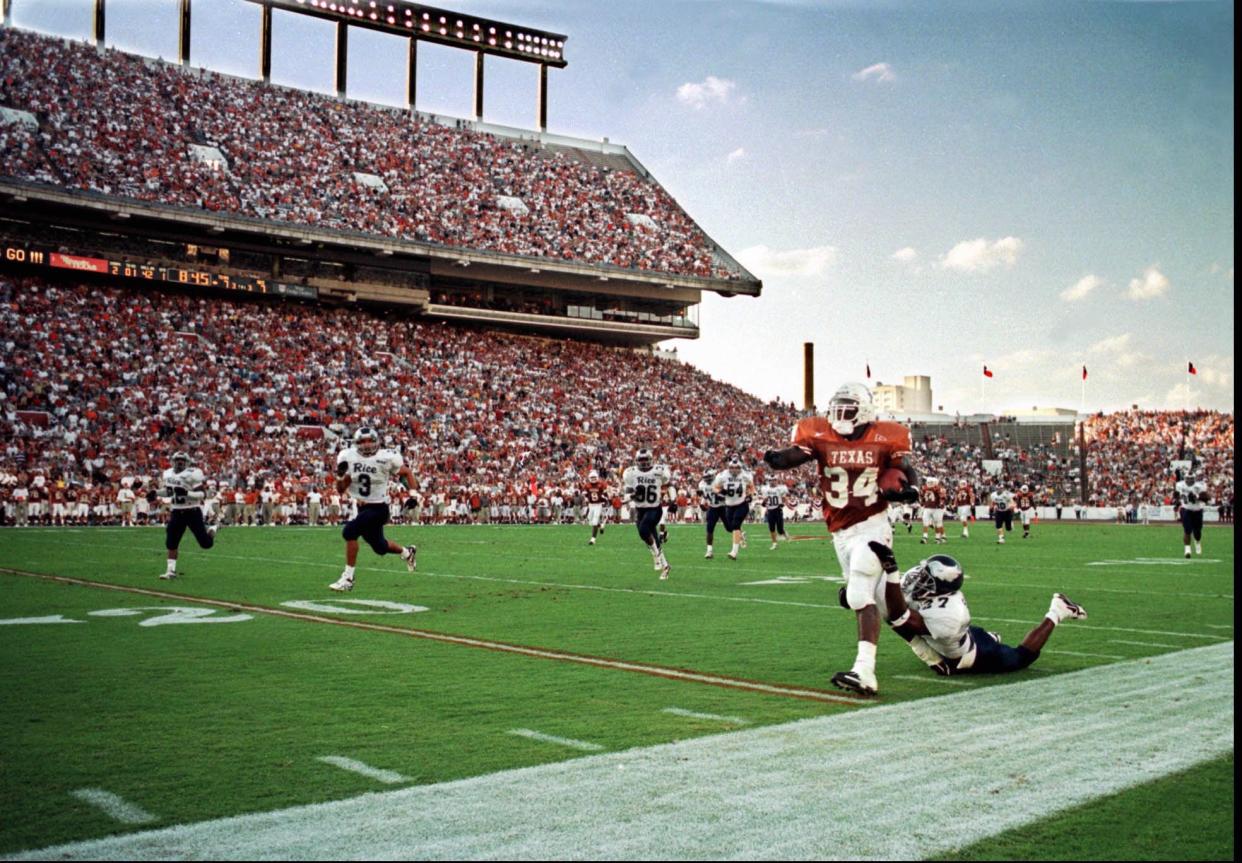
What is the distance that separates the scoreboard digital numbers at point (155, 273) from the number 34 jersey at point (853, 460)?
121ft

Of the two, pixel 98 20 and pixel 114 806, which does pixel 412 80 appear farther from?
pixel 114 806

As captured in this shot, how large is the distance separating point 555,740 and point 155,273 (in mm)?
38822

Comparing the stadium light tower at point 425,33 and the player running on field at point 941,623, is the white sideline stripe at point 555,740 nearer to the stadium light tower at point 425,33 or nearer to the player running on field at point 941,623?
the player running on field at point 941,623

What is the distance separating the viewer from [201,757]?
516cm

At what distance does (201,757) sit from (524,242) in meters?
43.9

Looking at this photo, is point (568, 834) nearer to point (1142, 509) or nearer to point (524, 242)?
point (524, 242)

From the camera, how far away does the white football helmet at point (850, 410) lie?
7.24 m

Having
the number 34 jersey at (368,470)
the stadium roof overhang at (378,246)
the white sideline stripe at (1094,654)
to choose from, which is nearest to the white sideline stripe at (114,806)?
the white sideline stripe at (1094,654)

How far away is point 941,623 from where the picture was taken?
732 cm

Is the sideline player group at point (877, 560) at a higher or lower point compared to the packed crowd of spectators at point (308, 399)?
lower

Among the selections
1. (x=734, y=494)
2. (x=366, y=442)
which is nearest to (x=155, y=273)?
(x=734, y=494)

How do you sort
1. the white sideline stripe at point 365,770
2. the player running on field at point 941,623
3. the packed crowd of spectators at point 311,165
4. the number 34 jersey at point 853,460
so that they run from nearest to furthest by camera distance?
the white sideline stripe at point 365,770 → the number 34 jersey at point 853,460 → the player running on field at point 941,623 → the packed crowd of spectators at point 311,165

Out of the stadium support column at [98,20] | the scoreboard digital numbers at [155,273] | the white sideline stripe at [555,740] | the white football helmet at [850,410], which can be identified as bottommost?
the white sideline stripe at [555,740]

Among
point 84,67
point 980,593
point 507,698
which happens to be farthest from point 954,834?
point 84,67
